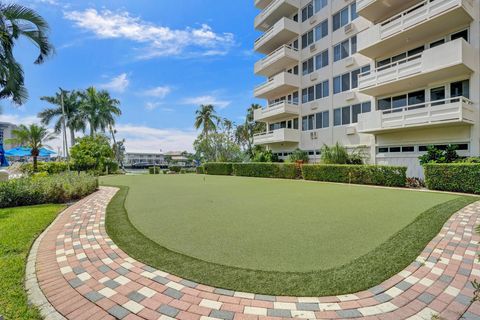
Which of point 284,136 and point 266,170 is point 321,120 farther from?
point 266,170

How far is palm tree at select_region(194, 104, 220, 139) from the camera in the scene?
39.7 m

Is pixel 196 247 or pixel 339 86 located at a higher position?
pixel 339 86

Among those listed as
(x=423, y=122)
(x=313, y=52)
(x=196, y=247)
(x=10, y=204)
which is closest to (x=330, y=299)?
(x=196, y=247)

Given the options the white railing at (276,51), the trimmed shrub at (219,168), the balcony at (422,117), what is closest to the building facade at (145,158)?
the trimmed shrub at (219,168)

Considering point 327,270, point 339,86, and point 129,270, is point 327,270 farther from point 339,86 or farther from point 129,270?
point 339,86

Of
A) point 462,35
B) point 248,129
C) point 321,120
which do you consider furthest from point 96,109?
point 462,35

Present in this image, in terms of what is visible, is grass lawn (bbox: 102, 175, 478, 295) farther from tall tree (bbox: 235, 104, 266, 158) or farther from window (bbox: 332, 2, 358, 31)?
tall tree (bbox: 235, 104, 266, 158)

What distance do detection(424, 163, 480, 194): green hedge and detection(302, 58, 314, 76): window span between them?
13685 mm

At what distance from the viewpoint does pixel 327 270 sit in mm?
3217

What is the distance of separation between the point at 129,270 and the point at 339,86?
1960 cm

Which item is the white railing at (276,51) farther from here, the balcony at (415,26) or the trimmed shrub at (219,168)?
the trimmed shrub at (219,168)

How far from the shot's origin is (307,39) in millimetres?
21375

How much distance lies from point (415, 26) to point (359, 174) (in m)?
8.61

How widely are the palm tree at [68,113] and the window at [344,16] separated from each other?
33978 mm
